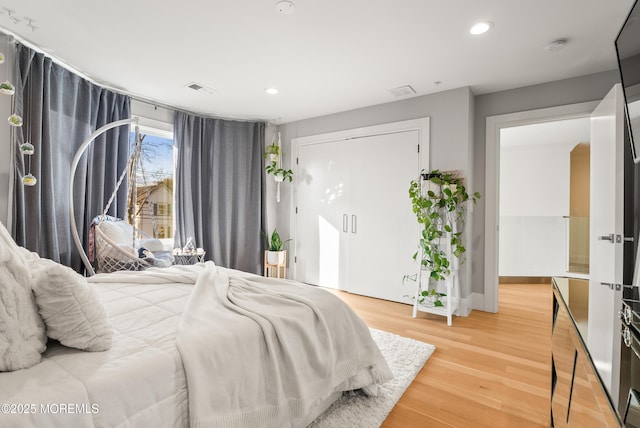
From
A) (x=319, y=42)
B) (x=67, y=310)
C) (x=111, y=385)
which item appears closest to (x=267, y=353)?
(x=111, y=385)

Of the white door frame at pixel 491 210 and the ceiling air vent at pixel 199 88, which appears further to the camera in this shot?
the white door frame at pixel 491 210

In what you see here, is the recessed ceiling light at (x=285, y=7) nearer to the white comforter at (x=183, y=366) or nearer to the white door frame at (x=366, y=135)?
the white comforter at (x=183, y=366)

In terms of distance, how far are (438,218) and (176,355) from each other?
292cm

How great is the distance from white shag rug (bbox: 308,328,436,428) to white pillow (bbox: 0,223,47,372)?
4.08ft

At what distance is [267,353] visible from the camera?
1319 millimetres

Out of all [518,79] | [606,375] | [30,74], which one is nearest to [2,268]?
[606,375]

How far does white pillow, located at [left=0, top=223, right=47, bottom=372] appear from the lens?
0.87m

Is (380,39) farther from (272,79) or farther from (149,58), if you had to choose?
(149,58)

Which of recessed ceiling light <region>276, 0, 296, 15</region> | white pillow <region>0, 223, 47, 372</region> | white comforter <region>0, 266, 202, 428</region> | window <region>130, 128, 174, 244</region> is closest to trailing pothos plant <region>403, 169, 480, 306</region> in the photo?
recessed ceiling light <region>276, 0, 296, 15</region>

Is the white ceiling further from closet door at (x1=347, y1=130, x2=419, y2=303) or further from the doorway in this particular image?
the doorway

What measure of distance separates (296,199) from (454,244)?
7.81 ft

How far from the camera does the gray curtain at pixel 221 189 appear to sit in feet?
13.3

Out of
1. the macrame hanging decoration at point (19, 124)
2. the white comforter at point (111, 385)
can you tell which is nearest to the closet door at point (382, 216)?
the white comforter at point (111, 385)

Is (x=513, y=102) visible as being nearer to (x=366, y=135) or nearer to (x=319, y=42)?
(x=366, y=135)
